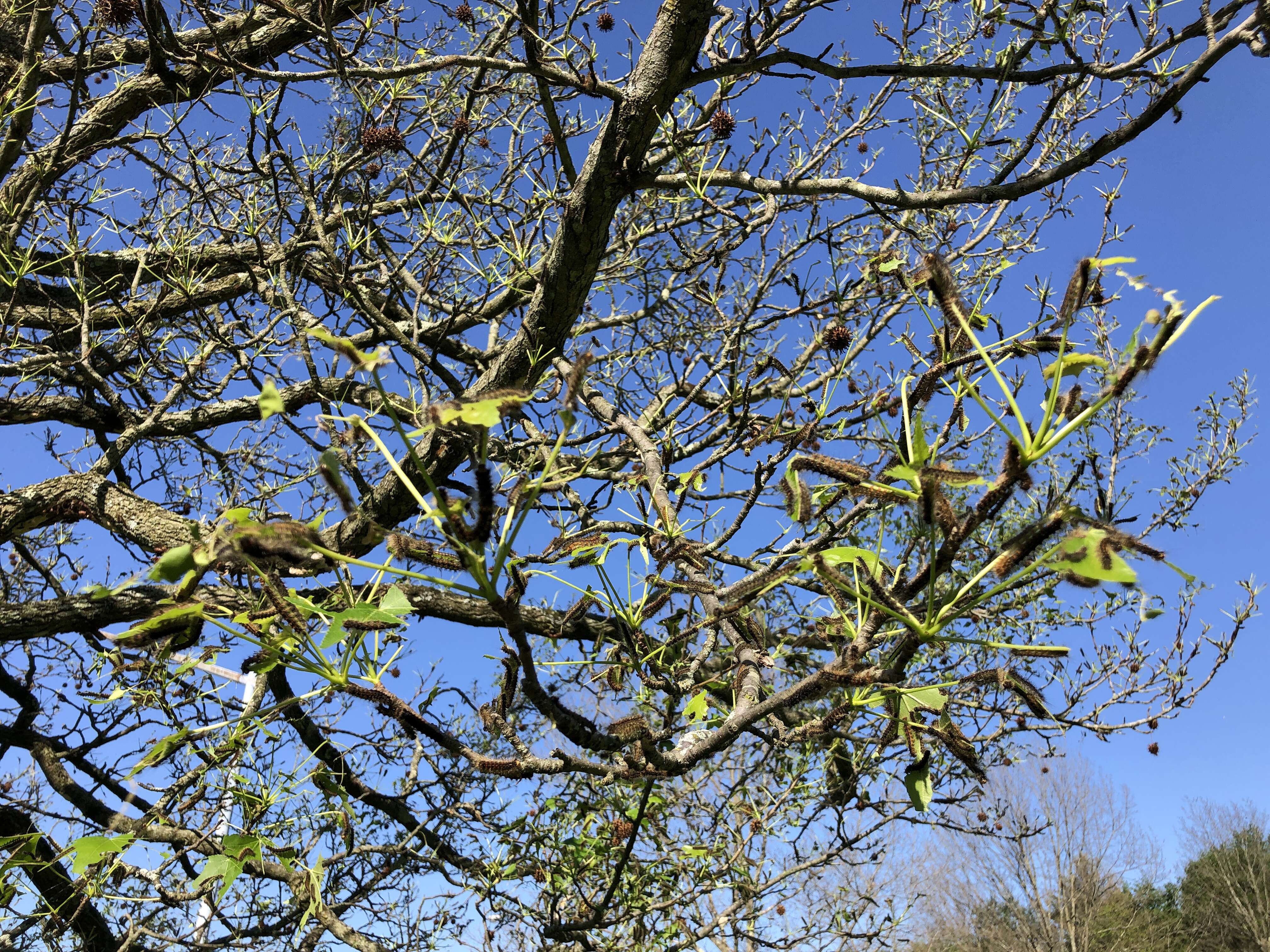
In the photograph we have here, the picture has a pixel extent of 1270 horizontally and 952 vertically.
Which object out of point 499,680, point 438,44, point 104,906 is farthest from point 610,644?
point 438,44

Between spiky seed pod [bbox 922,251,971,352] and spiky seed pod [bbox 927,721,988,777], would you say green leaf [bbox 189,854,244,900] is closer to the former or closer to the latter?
spiky seed pod [bbox 927,721,988,777]

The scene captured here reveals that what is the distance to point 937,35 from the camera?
149 inches

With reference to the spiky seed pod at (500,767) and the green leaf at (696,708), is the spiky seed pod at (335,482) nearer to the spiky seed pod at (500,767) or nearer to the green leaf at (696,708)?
the spiky seed pod at (500,767)

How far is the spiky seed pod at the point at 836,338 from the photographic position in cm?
290

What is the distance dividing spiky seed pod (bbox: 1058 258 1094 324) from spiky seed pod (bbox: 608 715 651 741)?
794 millimetres

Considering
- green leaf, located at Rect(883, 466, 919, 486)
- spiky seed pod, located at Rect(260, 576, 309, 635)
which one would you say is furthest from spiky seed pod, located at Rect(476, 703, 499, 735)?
green leaf, located at Rect(883, 466, 919, 486)

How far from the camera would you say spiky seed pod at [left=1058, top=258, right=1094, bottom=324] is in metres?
0.88

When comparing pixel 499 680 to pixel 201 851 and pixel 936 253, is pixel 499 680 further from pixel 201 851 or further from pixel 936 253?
pixel 201 851

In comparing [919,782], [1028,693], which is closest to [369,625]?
[919,782]

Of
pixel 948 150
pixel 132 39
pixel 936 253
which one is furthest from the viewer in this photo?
pixel 948 150

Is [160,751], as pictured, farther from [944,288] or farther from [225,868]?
[944,288]

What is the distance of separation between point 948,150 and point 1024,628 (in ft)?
8.49

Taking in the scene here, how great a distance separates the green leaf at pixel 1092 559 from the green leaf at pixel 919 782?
0.45 m

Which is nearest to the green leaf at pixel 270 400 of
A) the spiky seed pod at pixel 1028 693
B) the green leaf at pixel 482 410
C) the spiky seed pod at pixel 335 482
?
the spiky seed pod at pixel 335 482
